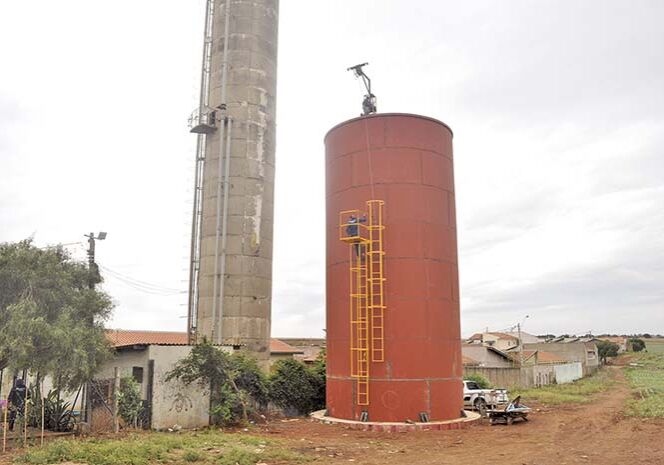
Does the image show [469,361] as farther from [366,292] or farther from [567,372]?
[366,292]

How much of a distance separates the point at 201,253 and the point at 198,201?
2.95 metres

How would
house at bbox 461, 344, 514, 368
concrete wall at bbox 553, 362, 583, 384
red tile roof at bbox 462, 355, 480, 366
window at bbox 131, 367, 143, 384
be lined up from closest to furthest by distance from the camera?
window at bbox 131, 367, 143, 384
red tile roof at bbox 462, 355, 480, 366
house at bbox 461, 344, 514, 368
concrete wall at bbox 553, 362, 583, 384

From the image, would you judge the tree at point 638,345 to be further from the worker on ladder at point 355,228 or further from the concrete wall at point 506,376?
the worker on ladder at point 355,228

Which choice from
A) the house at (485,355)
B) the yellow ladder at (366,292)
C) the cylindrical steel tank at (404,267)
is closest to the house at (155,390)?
the cylindrical steel tank at (404,267)

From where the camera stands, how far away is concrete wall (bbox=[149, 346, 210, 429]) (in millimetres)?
21016

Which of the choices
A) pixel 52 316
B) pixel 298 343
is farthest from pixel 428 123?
pixel 298 343

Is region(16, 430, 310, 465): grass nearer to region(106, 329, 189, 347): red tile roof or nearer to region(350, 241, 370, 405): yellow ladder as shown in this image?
region(350, 241, 370, 405): yellow ladder

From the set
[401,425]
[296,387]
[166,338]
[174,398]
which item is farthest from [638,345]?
[174,398]

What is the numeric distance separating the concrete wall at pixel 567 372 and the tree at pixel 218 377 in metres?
40.9

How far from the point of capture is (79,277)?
58.5ft

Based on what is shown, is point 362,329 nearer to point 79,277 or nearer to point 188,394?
point 188,394

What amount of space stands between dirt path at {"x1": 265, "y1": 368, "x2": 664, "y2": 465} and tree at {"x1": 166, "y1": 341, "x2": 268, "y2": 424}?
1.67 meters

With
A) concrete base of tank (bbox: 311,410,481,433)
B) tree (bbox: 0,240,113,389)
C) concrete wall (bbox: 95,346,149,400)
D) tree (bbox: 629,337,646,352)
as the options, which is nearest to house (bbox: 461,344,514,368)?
concrete base of tank (bbox: 311,410,481,433)

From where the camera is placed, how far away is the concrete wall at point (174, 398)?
2102cm
